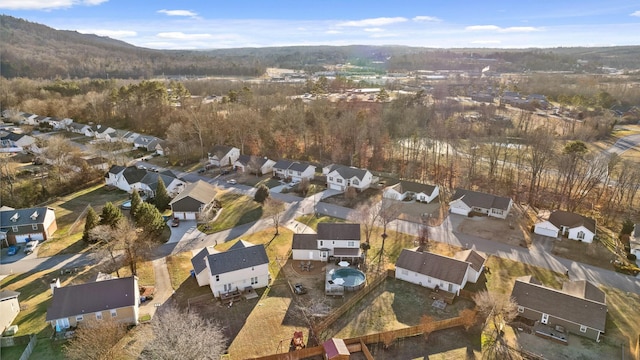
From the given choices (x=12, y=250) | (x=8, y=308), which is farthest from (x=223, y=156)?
(x=8, y=308)

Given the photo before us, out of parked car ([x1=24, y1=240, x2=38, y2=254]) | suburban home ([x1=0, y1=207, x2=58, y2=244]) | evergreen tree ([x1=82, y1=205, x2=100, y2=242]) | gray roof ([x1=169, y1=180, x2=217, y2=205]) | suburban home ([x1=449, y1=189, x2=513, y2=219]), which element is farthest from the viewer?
gray roof ([x1=169, y1=180, x2=217, y2=205])

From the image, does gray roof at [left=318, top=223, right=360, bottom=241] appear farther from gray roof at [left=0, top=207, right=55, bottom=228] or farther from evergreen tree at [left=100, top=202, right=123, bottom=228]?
gray roof at [left=0, top=207, right=55, bottom=228]

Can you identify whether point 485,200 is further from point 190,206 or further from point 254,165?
point 190,206

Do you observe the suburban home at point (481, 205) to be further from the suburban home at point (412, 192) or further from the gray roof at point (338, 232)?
the gray roof at point (338, 232)

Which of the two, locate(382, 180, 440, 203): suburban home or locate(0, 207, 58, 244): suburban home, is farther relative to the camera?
locate(382, 180, 440, 203): suburban home

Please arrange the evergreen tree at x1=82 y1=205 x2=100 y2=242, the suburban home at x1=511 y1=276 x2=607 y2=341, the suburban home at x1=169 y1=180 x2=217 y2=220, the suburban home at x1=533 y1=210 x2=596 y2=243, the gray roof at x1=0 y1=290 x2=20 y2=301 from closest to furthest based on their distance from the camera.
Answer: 1. the suburban home at x1=511 y1=276 x2=607 y2=341
2. the gray roof at x1=0 y1=290 x2=20 y2=301
3. the evergreen tree at x1=82 y1=205 x2=100 y2=242
4. the suburban home at x1=533 y1=210 x2=596 y2=243
5. the suburban home at x1=169 y1=180 x2=217 y2=220

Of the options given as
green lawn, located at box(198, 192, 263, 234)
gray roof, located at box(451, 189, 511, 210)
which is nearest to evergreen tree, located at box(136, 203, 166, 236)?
green lawn, located at box(198, 192, 263, 234)
